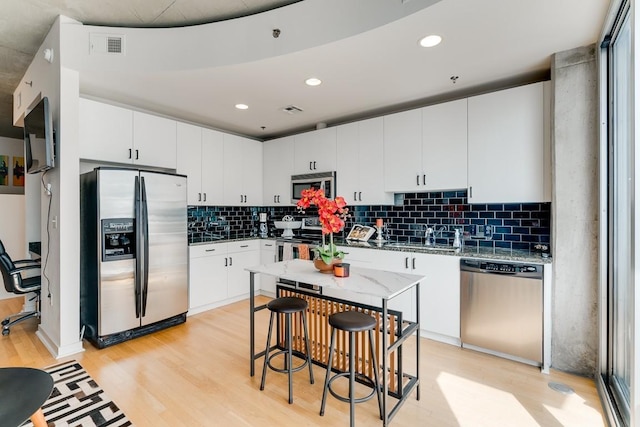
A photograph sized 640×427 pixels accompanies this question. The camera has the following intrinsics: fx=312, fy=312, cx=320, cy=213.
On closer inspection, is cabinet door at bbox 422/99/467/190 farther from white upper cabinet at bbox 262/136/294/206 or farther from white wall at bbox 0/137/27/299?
white wall at bbox 0/137/27/299

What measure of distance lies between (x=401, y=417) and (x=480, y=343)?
50.2 inches

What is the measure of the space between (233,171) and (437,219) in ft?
9.51

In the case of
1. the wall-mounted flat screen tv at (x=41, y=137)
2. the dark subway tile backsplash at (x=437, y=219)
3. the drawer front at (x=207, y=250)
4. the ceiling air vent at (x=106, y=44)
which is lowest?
the drawer front at (x=207, y=250)

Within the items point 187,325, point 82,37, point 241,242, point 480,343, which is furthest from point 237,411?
point 82,37

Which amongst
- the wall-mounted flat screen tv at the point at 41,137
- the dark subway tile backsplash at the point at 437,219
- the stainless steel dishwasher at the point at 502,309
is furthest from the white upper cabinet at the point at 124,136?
the stainless steel dishwasher at the point at 502,309

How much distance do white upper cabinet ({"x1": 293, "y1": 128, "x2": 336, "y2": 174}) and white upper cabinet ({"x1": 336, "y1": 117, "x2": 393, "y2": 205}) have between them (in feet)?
0.42

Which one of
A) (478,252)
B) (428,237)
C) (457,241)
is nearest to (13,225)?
(428,237)

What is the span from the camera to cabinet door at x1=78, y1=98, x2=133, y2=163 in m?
3.14

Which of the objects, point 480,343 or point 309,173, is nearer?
point 480,343

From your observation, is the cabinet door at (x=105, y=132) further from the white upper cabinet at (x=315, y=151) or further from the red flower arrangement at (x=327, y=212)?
the red flower arrangement at (x=327, y=212)

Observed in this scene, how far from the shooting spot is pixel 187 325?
3.52 metres

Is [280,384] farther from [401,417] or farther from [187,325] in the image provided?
[187,325]

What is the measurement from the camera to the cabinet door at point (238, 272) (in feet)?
13.8

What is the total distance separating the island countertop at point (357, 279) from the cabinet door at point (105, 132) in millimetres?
2256
